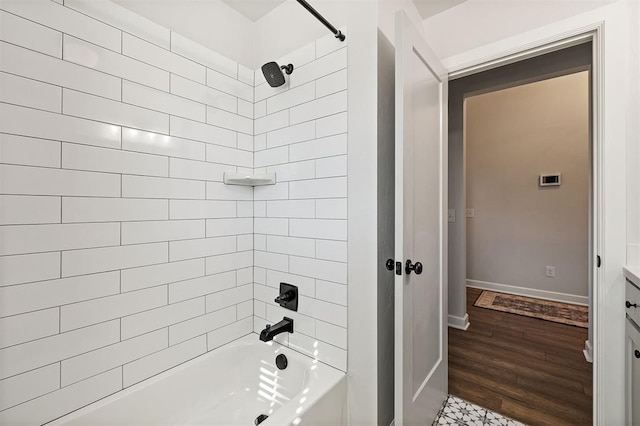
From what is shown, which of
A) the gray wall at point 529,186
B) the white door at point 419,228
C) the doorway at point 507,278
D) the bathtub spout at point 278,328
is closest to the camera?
the white door at point 419,228

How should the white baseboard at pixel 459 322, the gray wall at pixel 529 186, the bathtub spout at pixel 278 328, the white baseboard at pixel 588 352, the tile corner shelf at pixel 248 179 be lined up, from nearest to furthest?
the bathtub spout at pixel 278 328
the tile corner shelf at pixel 248 179
the white baseboard at pixel 588 352
the white baseboard at pixel 459 322
the gray wall at pixel 529 186

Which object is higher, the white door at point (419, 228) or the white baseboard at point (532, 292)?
the white door at point (419, 228)

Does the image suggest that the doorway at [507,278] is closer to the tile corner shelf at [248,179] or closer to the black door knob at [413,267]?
the black door knob at [413,267]

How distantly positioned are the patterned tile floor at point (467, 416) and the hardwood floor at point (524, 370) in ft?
0.19

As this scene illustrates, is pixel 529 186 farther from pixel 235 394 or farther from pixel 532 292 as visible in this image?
pixel 235 394

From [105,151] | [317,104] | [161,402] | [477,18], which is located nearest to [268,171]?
[317,104]

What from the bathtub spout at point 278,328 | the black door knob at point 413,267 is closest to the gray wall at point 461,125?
the black door knob at point 413,267

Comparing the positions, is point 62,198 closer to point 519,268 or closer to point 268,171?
point 268,171

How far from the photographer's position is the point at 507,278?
13.0 ft

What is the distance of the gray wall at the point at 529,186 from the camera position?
3.46 meters

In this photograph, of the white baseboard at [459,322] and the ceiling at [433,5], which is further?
the white baseboard at [459,322]

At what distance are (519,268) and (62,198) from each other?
4.70m

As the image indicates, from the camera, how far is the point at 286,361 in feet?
5.26

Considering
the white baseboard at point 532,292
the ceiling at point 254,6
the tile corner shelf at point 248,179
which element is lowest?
the white baseboard at point 532,292
